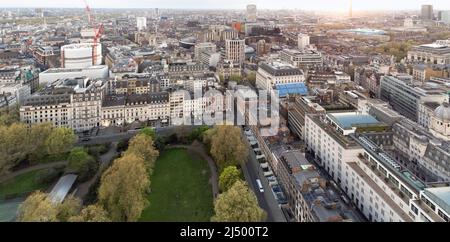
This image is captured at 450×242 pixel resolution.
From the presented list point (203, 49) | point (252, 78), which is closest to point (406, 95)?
point (252, 78)

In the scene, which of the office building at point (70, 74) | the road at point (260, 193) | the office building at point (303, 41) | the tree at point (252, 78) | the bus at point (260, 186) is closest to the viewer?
the road at point (260, 193)

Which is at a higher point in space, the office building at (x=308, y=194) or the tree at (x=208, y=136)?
the tree at (x=208, y=136)

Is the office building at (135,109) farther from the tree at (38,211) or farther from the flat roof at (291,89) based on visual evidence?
the tree at (38,211)

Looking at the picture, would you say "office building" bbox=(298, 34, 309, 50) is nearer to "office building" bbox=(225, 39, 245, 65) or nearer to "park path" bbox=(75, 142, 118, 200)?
"office building" bbox=(225, 39, 245, 65)

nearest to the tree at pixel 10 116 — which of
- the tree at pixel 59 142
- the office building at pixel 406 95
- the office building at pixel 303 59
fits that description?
the tree at pixel 59 142

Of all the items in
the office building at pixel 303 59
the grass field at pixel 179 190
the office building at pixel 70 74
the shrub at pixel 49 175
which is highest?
the office building at pixel 303 59

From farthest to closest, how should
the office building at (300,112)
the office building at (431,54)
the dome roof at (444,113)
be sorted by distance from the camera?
the office building at (431,54), the office building at (300,112), the dome roof at (444,113)
